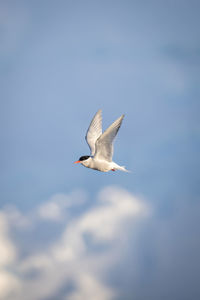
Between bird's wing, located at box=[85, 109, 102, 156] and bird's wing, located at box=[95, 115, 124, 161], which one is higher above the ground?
bird's wing, located at box=[85, 109, 102, 156]

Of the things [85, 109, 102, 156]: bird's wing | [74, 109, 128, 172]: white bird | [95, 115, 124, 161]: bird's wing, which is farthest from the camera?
[85, 109, 102, 156]: bird's wing

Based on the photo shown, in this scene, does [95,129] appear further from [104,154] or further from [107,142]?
[107,142]

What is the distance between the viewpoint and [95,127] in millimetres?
24234

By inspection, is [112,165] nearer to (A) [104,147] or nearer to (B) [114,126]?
(A) [104,147]

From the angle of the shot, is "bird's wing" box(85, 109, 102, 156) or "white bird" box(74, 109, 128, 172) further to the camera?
"bird's wing" box(85, 109, 102, 156)

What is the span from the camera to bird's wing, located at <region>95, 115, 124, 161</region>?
19.6 meters

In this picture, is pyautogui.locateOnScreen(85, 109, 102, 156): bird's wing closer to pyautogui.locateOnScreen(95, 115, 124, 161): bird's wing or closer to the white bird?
the white bird

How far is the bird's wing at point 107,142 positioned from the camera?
19.6 metres

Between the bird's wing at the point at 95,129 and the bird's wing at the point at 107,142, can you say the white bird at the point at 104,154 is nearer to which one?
the bird's wing at the point at 107,142

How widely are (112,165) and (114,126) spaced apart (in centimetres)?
307

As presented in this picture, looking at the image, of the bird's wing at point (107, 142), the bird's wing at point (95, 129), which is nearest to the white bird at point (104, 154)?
the bird's wing at point (107, 142)

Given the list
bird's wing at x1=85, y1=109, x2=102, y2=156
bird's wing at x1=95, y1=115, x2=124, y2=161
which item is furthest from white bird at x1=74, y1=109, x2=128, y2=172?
bird's wing at x1=85, y1=109, x2=102, y2=156

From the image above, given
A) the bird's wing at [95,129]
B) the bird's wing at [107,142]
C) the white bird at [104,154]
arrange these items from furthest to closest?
1. the bird's wing at [95,129]
2. the white bird at [104,154]
3. the bird's wing at [107,142]

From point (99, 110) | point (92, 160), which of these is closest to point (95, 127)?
point (99, 110)
